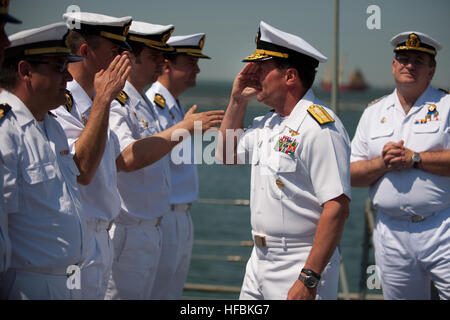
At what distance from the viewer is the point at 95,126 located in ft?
9.77

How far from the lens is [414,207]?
12.8 feet

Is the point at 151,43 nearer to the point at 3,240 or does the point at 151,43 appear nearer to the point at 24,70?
the point at 24,70

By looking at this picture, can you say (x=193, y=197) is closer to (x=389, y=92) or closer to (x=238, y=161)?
(x=238, y=161)

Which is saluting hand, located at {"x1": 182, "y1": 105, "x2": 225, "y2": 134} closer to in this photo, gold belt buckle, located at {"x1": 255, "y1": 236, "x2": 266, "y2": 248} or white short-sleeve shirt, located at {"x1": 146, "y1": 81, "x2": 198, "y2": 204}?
gold belt buckle, located at {"x1": 255, "y1": 236, "x2": 266, "y2": 248}

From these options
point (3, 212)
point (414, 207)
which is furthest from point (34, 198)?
point (414, 207)

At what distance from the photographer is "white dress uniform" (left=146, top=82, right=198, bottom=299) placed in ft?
15.1

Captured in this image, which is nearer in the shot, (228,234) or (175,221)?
(175,221)

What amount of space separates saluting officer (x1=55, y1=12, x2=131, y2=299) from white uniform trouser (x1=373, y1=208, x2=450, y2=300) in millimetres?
1840

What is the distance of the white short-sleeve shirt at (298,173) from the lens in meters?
2.91

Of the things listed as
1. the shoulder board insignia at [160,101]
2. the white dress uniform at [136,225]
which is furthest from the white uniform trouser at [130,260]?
the shoulder board insignia at [160,101]

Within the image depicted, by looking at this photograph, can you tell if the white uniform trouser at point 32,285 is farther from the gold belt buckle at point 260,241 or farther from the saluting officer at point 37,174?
the gold belt buckle at point 260,241

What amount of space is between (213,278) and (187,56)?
314 inches

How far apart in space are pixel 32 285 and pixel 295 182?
1.34 m
